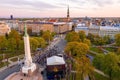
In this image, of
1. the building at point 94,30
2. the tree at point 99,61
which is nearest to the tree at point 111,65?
the tree at point 99,61

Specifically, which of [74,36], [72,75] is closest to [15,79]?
[72,75]

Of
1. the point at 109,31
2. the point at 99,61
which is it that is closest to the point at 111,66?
the point at 99,61

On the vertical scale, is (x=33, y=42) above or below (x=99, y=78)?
above

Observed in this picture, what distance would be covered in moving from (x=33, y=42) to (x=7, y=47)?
32.3ft

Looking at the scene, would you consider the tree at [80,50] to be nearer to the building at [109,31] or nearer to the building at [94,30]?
the building at [109,31]

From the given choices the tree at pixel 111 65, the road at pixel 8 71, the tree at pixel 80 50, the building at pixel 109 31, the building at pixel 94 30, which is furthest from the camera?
the building at pixel 94 30

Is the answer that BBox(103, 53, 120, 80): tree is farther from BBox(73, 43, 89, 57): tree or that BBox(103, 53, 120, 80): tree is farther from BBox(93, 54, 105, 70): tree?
BBox(73, 43, 89, 57): tree

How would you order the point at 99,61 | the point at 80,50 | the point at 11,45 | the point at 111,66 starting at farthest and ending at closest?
the point at 11,45
the point at 80,50
the point at 99,61
the point at 111,66

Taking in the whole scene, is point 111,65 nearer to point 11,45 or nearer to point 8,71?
point 8,71

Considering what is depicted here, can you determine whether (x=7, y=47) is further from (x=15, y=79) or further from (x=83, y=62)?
(x=83, y=62)

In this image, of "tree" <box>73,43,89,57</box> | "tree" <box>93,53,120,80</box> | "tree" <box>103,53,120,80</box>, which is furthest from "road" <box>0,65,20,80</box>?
"tree" <box>103,53,120,80</box>

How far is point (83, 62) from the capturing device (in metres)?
35.0

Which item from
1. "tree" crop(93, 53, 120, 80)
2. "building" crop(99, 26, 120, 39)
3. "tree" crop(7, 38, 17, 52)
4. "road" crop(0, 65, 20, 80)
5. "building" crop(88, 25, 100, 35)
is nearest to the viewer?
"tree" crop(93, 53, 120, 80)

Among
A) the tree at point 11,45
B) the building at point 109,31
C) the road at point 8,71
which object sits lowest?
the road at point 8,71
